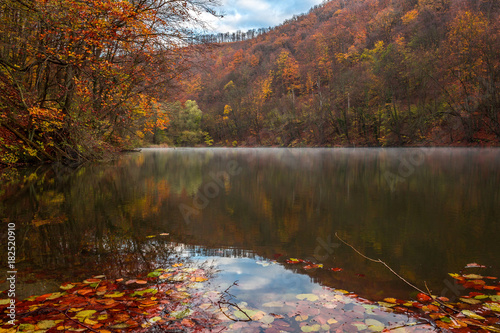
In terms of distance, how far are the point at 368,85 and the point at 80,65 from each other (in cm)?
5375

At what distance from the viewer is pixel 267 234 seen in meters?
5.89

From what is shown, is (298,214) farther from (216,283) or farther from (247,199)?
(216,283)

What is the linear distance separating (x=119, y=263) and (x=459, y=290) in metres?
4.25

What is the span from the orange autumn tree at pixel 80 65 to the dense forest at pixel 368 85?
6.13 ft

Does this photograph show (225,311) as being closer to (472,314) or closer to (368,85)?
(472,314)

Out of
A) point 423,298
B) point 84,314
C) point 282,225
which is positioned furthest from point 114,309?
point 282,225

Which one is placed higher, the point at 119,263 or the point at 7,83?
the point at 7,83

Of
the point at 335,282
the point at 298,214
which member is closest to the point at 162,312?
the point at 335,282

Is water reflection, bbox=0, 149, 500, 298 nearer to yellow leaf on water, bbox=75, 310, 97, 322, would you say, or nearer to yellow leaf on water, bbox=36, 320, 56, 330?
yellow leaf on water, bbox=75, 310, 97, 322

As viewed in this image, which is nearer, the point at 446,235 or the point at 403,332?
the point at 403,332

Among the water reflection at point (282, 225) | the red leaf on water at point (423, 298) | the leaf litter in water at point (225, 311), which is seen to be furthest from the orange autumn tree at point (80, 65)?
the red leaf on water at point (423, 298)

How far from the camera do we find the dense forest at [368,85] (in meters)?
39.0

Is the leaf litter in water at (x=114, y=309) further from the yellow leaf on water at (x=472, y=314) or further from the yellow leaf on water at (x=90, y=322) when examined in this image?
the yellow leaf on water at (x=472, y=314)

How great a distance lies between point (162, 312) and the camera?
295 cm
